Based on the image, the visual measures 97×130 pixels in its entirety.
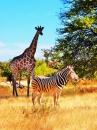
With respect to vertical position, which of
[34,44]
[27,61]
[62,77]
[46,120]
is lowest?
[46,120]

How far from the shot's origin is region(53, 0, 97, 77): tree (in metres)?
26.9

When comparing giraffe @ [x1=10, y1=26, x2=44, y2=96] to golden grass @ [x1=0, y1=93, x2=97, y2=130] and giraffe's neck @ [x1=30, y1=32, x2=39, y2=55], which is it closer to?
giraffe's neck @ [x1=30, y1=32, x2=39, y2=55]

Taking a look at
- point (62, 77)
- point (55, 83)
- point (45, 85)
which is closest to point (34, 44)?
point (45, 85)

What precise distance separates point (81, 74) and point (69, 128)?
1729cm

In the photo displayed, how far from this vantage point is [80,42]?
27.4 m

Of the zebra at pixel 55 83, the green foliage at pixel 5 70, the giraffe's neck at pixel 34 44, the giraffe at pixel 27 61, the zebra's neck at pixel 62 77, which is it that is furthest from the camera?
the green foliage at pixel 5 70

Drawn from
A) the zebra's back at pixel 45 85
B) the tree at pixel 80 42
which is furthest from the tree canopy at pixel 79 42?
the zebra's back at pixel 45 85

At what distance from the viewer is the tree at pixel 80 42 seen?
26.9 meters

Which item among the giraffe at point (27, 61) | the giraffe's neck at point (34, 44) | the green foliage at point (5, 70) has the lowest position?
the giraffe at point (27, 61)

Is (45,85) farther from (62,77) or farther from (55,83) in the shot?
(62,77)

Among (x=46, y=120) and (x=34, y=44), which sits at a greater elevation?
(x=34, y=44)

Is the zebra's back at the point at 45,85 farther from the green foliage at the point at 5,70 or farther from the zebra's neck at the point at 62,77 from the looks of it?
the green foliage at the point at 5,70

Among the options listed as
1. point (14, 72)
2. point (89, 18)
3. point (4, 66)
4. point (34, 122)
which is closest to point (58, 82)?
point (34, 122)

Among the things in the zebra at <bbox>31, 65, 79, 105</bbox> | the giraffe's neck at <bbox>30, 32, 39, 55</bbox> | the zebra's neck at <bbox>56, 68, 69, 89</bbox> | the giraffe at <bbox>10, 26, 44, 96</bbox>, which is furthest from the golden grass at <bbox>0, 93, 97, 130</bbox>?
the giraffe's neck at <bbox>30, 32, 39, 55</bbox>
